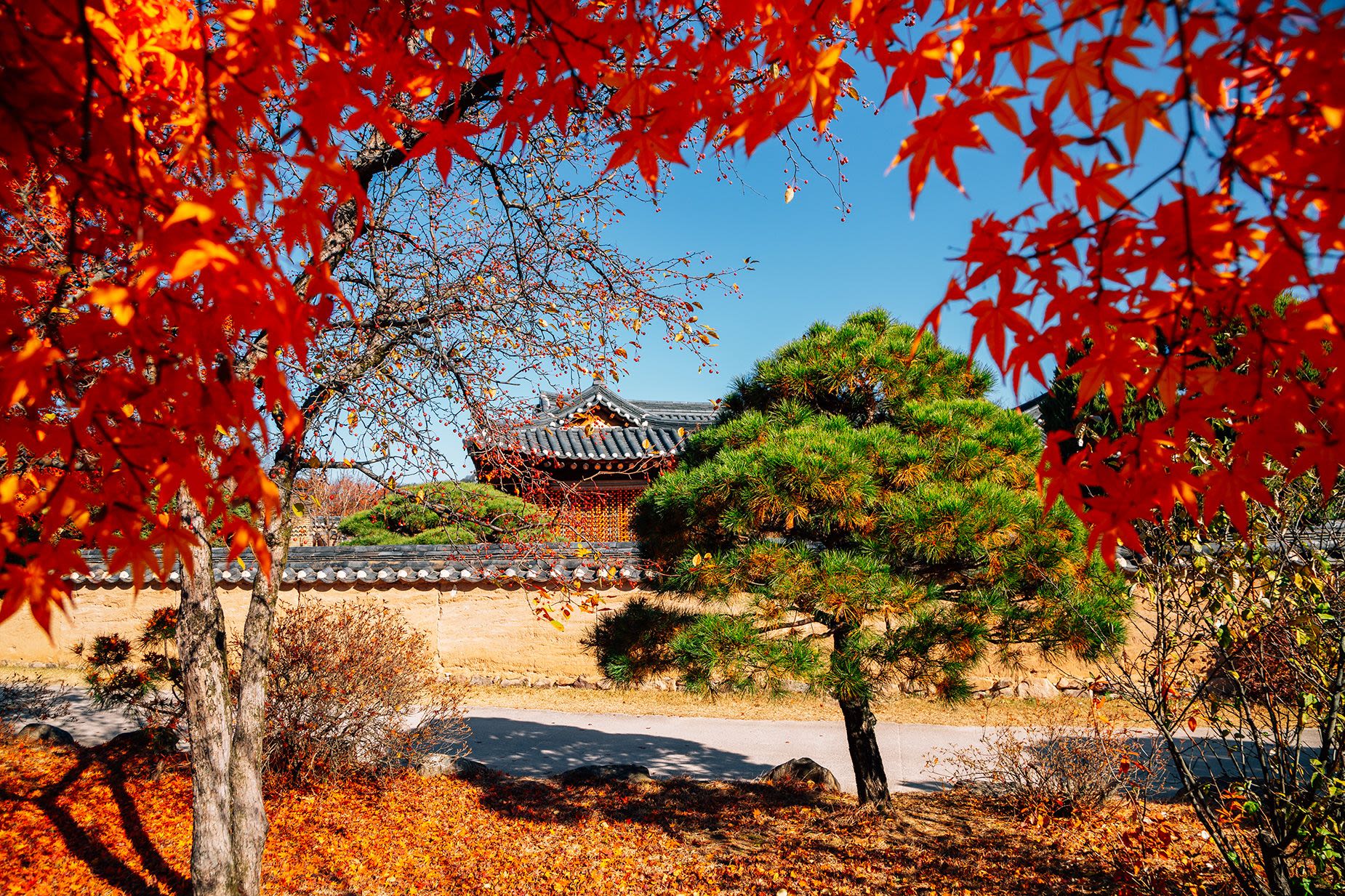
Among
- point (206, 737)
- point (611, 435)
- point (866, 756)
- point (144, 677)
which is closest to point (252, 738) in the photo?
point (206, 737)

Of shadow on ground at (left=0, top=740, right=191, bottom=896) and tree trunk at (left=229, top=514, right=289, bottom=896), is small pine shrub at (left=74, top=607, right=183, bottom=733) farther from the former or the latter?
tree trunk at (left=229, top=514, right=289, bottom=896)

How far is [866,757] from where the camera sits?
472 centimetres

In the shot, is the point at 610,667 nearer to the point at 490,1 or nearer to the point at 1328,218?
the point at 490,1

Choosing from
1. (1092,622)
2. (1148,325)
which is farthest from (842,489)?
(1148,325)

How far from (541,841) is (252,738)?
1.90m

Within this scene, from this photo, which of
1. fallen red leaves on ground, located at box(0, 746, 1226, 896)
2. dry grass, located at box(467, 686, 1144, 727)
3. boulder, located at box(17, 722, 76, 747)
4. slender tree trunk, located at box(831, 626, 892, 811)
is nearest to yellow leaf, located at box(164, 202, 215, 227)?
fallen red leaves on ground, located at box(0, 746, 1226, 896)

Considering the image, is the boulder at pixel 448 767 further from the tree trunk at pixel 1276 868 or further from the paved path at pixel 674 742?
the tree trunk at pixel 1276 868

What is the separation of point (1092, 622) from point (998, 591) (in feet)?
1.39

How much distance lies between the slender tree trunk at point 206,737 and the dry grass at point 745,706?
213 inches

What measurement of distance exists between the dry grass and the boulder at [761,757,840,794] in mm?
2111

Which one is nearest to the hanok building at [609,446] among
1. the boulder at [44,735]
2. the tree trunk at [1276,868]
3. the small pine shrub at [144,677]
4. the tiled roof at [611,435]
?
the tiled roof at [611,435]

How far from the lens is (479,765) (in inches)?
244

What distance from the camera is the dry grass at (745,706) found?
797 centimetres

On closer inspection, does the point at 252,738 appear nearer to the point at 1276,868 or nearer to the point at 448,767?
the point at 448,767
